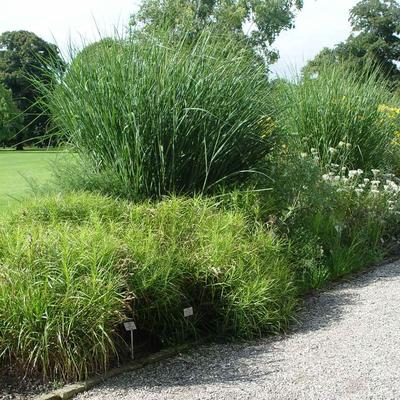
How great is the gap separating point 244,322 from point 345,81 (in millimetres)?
5820

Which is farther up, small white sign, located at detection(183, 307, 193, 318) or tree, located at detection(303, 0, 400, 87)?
tree, located at detection(303, 0, 400, 87)

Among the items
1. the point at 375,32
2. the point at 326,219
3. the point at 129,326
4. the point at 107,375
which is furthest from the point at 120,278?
the point at 375,32

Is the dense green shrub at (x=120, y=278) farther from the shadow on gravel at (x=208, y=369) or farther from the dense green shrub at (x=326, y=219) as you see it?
the dense green shrub at (x=326, y=219)

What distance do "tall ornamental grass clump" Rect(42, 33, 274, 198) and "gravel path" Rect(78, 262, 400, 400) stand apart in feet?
5.60

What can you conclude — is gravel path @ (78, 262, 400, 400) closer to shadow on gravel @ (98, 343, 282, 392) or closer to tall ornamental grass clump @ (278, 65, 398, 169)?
shadow on gravel @ (98, 343, 282, 392)

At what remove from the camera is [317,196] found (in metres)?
5.63

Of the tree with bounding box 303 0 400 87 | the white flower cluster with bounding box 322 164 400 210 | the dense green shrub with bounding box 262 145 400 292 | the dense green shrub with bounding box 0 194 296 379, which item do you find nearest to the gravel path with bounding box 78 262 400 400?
the dense green shrub with bounding box 0 194 296 379

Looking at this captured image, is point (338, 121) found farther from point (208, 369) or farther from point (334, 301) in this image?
point (208, 369)

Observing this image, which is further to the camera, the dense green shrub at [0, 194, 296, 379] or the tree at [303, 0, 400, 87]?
the tree at [303, 0, 400, 87]

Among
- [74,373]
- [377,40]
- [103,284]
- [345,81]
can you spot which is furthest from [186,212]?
[377,40]

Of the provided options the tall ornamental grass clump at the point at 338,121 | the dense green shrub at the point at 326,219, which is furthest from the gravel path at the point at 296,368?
the tall ornamental grass clump at the point at 338,121

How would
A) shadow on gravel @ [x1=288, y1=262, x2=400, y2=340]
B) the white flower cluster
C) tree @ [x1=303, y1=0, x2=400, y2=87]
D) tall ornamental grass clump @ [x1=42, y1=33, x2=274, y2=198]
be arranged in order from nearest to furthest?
shadow on gravel @ [x1=288, y1=262, x2=400, y2=340] < tall ornamental grass clump @ [x1=42, y1=33, x2=274, y2=198] < the white flower cluster < tree @ [x1=303, y1=0, x2=400, y2=87]

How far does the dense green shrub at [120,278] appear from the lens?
9.62 feet

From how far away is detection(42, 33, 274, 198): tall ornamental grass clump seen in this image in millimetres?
4863
